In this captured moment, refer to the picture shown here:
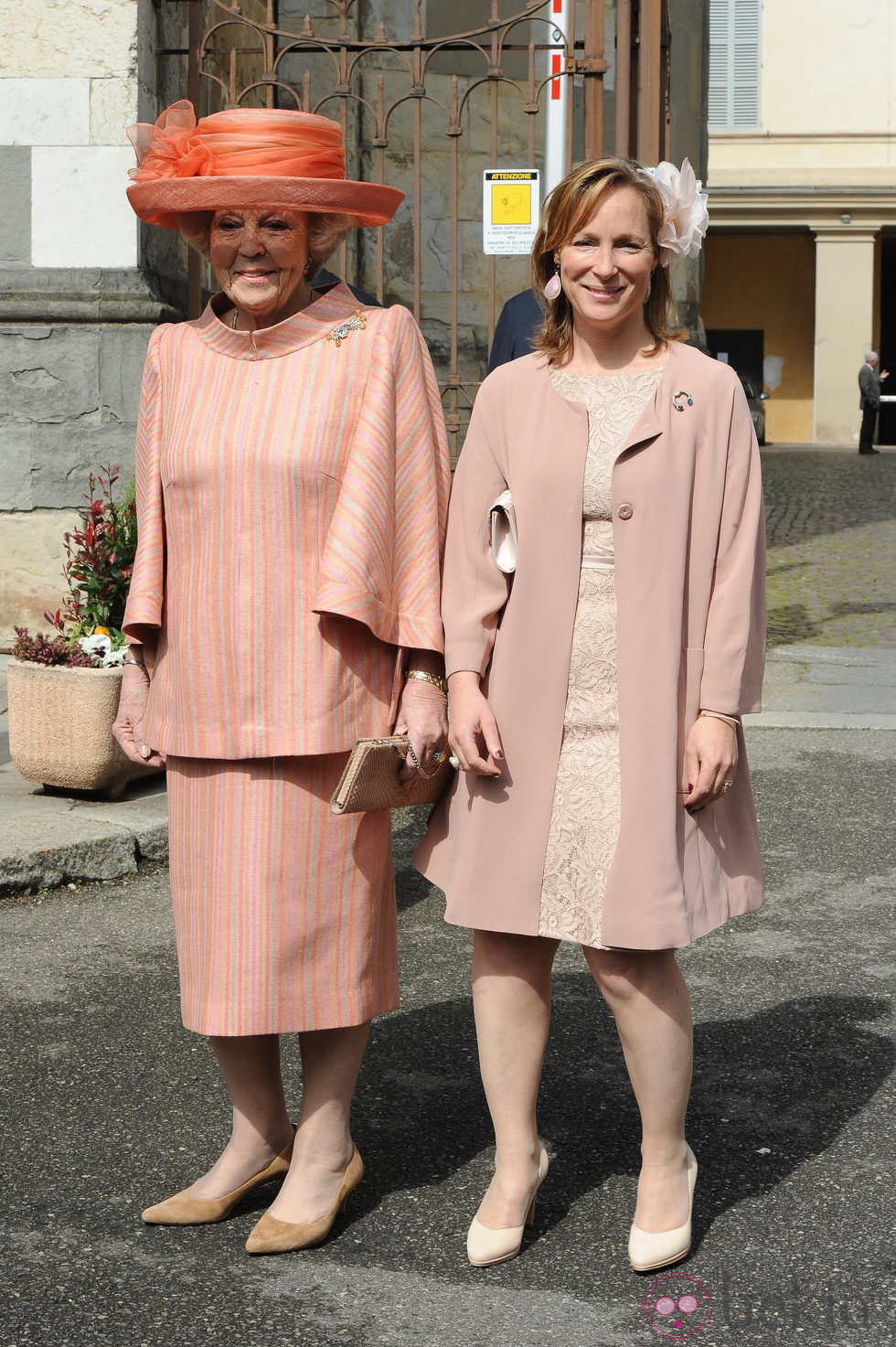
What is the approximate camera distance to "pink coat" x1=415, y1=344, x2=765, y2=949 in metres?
2.53

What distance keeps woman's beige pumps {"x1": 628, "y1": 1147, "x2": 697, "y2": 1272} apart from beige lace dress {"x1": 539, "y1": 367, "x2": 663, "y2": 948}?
0.51 meters

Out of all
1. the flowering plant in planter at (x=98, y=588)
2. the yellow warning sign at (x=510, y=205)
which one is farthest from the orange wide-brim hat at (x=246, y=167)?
the yellow warning sign at (x=510, y=205)

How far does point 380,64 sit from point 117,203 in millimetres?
5398

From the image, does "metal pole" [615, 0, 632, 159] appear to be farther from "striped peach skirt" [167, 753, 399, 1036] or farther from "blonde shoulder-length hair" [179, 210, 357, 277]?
"striped peach skirt" [167, 753, 399, 1036]

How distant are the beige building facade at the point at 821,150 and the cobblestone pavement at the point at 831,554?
6.99 meters

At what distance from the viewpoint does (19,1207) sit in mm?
2840

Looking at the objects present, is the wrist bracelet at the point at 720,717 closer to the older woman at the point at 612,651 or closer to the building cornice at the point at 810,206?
the older woman at the point at 612,651

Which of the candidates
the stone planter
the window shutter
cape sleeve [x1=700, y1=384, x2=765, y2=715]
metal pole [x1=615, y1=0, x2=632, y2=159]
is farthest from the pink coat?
the window shutter

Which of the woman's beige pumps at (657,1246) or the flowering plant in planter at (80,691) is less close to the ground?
the flowering plant in planter at (80,691)

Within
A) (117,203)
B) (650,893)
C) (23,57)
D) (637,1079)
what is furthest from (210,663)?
(23,57)

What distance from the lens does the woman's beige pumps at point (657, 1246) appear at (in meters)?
2.61

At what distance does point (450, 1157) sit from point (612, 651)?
3.67 ft

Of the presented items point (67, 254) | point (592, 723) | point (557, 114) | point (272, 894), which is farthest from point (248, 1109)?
point (557, 114)

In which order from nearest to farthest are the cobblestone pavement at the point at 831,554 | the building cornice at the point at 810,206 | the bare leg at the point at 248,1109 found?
the bare leg at the point at 248,1109 → the cobblestone pavement at the point at 831,554 → the building cornice at the point at 810,206
